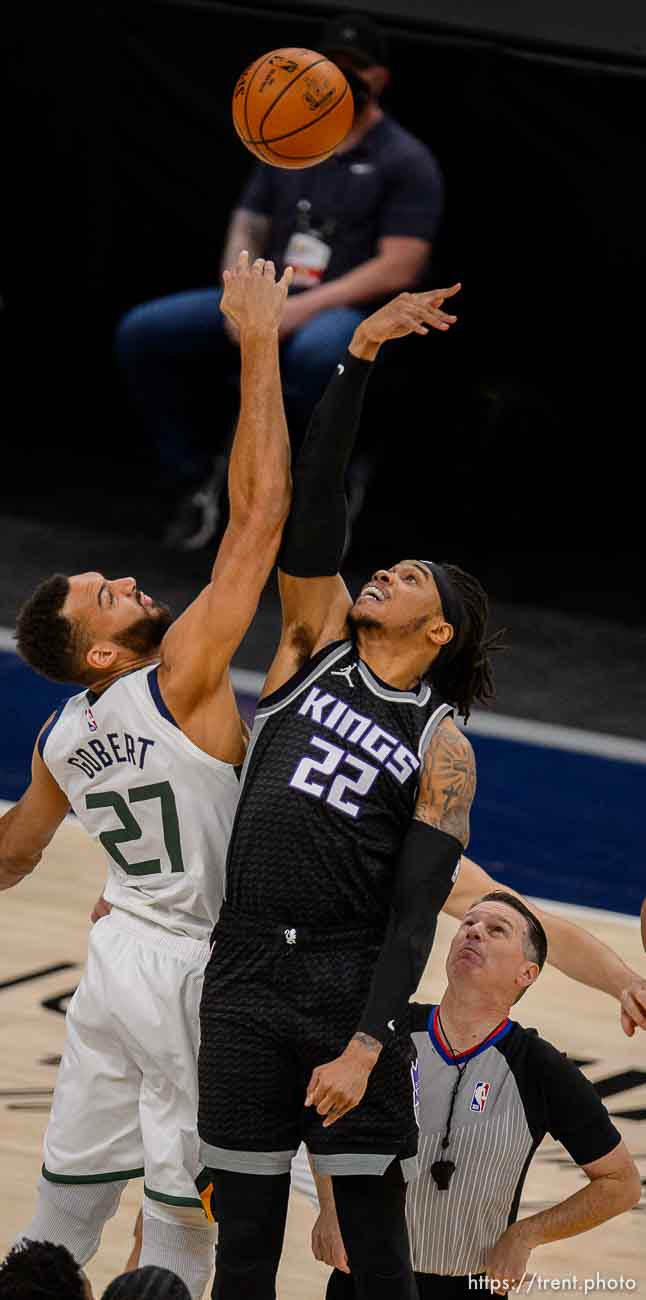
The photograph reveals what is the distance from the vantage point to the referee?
15.5 feet

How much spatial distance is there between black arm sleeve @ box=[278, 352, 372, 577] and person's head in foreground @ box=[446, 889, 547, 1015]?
0.89 meters

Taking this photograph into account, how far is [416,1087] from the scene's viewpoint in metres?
4.80

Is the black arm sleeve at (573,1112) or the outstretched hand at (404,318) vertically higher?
the outstretched hand at (404,318)

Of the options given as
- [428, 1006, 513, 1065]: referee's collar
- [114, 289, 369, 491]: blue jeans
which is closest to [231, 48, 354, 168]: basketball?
[428, 1006, 513, 1065]: referee's collar

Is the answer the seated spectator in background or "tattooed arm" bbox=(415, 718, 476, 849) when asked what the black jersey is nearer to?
"tattooed arm" bbox=(415, 718, 476, 849)

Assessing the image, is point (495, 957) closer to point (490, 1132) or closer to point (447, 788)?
point (490, 1132)

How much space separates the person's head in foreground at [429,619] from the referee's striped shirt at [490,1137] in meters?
0.87

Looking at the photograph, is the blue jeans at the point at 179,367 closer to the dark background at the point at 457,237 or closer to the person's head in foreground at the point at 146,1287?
the dark background at the point at 457,237

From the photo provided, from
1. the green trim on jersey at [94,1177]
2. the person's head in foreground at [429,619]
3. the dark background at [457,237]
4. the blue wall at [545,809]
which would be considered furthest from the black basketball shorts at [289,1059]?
the dark background at [457,237]

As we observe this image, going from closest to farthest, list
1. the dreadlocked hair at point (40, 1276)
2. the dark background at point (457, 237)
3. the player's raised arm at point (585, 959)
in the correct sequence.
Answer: the dreadlocked hair at point (40, 1276)
the player's raised arm at point (585, 959)
the dark background at point (457, 237)

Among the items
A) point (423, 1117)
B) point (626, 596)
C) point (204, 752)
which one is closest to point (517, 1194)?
point (423, 1117)

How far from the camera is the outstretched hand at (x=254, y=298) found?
4.82 meters

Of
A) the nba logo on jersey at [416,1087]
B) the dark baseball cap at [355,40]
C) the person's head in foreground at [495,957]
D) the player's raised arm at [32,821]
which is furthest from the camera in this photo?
the dark baseball cap at [355,40]

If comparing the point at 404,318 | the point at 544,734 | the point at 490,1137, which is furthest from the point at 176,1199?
the point at 544,734
